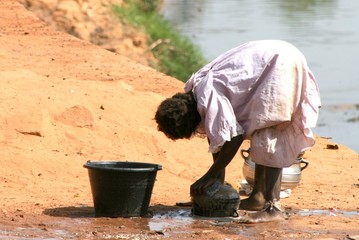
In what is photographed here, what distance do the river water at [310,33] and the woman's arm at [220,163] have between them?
548 cm

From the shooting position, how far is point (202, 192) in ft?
26.3

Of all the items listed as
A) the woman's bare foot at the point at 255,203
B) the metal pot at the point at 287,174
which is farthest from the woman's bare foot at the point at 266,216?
the metal pot at the point at 287,174

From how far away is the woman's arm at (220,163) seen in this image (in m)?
→ 7.85

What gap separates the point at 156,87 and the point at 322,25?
13060mm

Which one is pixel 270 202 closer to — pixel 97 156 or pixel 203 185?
pixel 203 185

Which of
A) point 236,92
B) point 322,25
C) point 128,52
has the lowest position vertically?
point 322,25

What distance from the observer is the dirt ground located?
779 cm

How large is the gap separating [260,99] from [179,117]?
0.57 metres

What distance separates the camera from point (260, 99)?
7891 millimetres

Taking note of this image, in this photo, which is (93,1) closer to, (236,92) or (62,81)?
(62,81)

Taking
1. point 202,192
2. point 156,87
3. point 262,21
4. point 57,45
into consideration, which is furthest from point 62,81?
point 262,21

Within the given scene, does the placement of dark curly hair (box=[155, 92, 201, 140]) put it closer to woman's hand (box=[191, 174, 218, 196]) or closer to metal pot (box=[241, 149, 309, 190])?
woman's hand (box=[191, 174, 218, 196])

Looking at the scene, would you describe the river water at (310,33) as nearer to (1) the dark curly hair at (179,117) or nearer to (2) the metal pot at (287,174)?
(2) the metal pot at (287,174)

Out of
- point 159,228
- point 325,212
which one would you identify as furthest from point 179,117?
point 325,212
